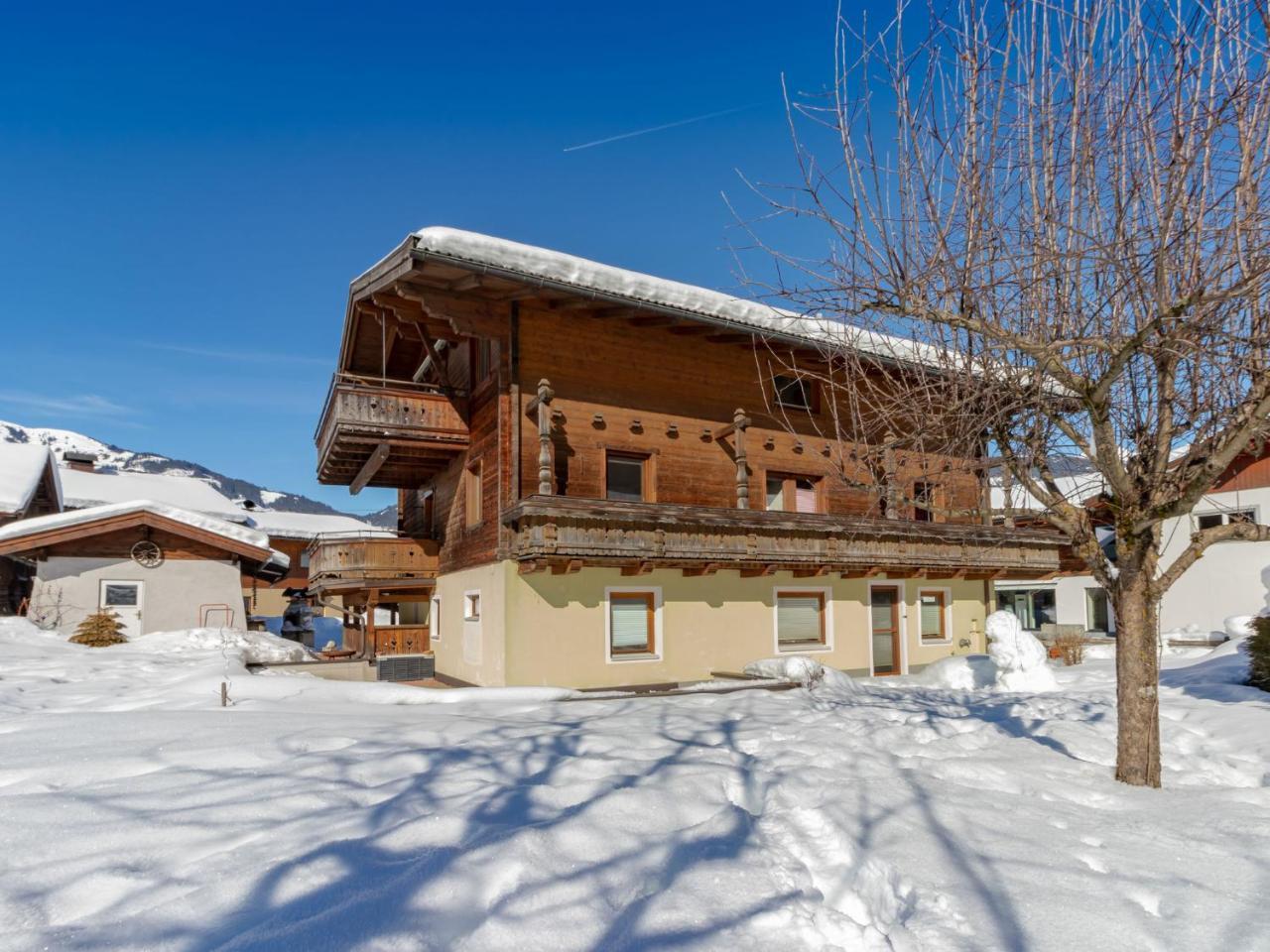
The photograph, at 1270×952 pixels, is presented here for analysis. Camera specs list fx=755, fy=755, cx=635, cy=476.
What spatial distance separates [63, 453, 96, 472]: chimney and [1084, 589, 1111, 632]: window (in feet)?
158

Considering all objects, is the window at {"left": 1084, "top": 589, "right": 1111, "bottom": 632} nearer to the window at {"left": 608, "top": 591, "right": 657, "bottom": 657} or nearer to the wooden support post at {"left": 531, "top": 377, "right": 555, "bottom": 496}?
the window at {"left": 608, "top": 591, "right": 657, "bottom": 657}

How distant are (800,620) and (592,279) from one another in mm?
8713

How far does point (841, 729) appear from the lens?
7797 mm

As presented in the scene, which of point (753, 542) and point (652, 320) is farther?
point (652, 320)

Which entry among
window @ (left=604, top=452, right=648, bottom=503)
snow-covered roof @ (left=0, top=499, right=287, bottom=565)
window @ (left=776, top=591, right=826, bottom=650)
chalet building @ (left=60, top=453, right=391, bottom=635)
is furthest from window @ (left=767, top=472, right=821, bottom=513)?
chalet building @ (left=60, top=453, right=391, bottom=635)

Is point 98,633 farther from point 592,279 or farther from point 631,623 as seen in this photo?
point 592,279

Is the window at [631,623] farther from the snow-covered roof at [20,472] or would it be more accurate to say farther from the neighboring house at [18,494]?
the snow-covered roof at [20,472]

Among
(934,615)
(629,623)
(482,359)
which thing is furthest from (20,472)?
(934,615)

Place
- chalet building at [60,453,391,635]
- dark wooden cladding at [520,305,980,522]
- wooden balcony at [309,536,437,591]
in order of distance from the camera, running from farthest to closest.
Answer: chalet building at [60,453,391,635] → wooden balcony at [309,536,437,591] → dark wooden cladding at [520,305,980,522]

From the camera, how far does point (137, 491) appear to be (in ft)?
125

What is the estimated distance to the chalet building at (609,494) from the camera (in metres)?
13.5

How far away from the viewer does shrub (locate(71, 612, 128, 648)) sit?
651 inches

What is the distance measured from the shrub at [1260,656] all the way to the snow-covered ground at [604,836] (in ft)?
12.7

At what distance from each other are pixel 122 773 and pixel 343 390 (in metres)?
10.3
